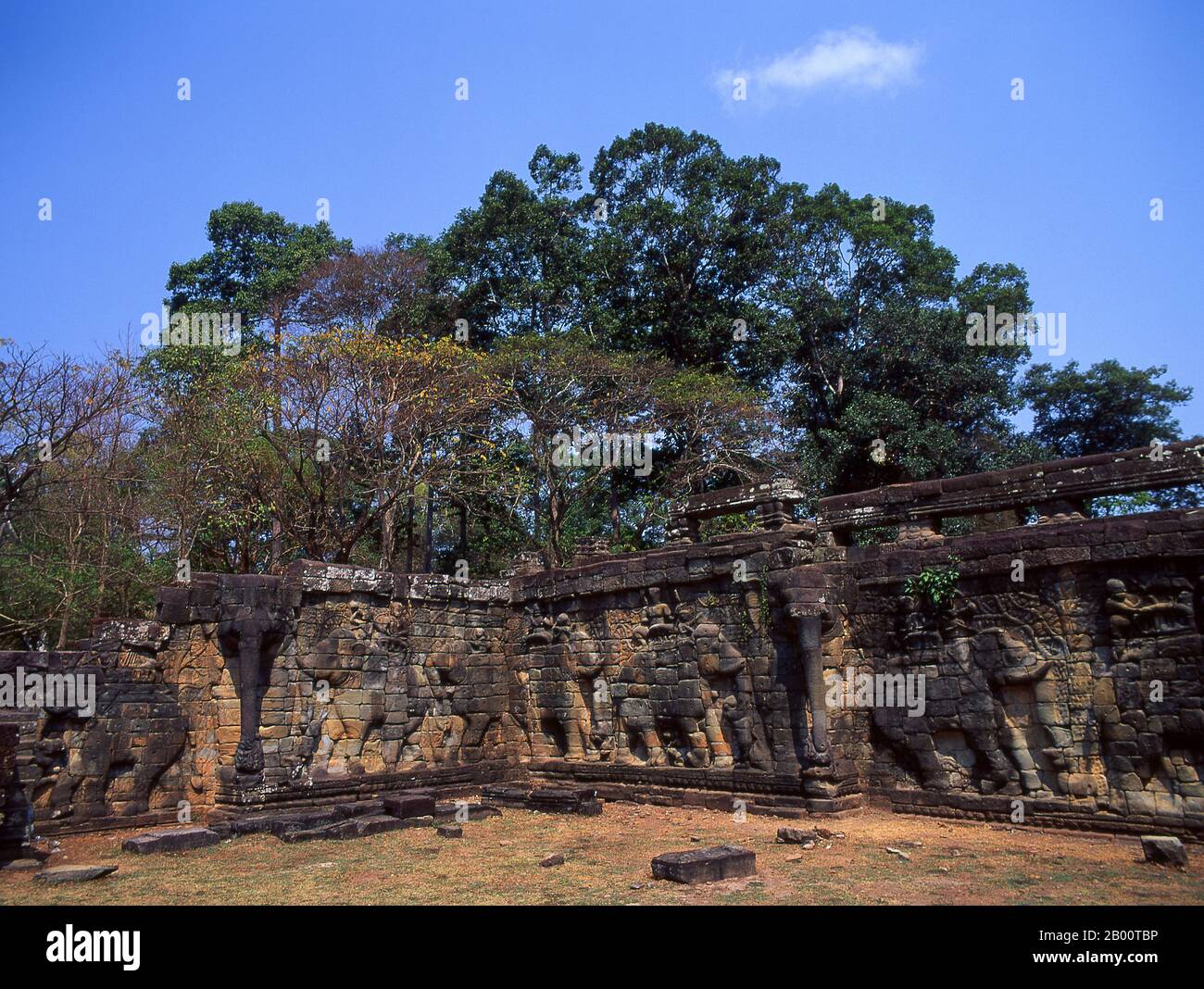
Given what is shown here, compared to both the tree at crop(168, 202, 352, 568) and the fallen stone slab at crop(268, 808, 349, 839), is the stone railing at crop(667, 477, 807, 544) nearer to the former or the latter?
the fallen stone slab at crop(268, 808, 349, 839)

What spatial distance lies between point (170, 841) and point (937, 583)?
10.4 meters

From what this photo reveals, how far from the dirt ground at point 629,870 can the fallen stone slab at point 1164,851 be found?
0.11 m

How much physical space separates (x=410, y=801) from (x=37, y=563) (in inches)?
509

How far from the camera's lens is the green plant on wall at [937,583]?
13359 mm

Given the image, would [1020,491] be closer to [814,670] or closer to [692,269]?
[814,670]

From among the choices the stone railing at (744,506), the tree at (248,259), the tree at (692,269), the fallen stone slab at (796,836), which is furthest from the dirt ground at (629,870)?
the tree at (248,259)

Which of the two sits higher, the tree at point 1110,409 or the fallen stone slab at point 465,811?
the tree at point 1110,409

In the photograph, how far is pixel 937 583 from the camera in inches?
530

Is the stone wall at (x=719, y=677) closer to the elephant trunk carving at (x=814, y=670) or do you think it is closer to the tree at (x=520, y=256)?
the elephant trunk carving at (x=814, y=670)

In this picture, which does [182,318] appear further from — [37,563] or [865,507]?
[865,507]

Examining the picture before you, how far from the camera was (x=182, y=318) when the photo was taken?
106 feet

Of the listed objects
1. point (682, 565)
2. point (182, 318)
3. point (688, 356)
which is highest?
point (182, 318)

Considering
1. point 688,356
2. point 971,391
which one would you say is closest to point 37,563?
point 688,356

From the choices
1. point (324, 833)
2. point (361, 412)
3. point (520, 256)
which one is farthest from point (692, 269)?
point (324, 833)
